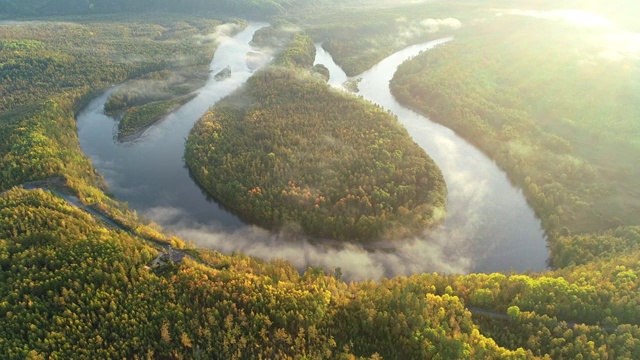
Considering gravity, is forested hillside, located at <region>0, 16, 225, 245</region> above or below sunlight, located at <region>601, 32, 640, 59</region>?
below

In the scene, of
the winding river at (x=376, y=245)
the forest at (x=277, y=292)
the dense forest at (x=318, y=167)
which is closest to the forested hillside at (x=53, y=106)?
the forest at (x=277, y=292)

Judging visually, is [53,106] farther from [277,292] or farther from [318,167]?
[277,292]

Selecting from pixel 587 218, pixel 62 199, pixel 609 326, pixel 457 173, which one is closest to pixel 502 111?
pixel 457 173

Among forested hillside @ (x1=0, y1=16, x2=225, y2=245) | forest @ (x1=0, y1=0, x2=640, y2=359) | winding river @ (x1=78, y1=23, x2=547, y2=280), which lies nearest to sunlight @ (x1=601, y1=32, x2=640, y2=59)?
forest @ (x1=0, y1=0, x2=640, y2=359)

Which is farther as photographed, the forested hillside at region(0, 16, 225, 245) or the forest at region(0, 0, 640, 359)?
the forested hillside at region(0, 16, 225, 245)

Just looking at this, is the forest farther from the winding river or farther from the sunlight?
the sunlight

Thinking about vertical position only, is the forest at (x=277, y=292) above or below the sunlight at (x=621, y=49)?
below

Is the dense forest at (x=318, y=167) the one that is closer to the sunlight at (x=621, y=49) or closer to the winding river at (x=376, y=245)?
the winding river at (x=376, y=245)
